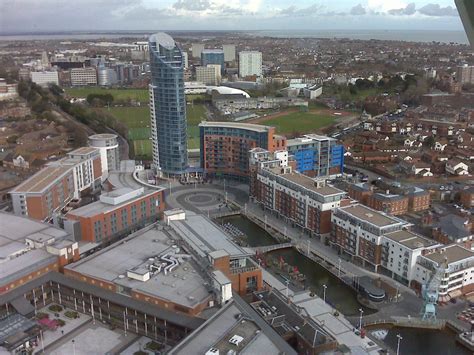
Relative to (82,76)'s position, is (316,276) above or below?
below

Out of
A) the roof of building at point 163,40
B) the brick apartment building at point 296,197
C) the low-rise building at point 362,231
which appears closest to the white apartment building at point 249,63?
the roof of building at point 163,40

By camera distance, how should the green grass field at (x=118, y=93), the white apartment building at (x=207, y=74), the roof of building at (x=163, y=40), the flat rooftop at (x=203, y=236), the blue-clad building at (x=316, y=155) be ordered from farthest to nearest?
the white apartment building at (x=207, y=74) < the green grass field at (x=118, y=93) < the roof of building at (x=163, y=40) < the blue-clad building at (x=316, y=155) < the flat rooftop at (x=203, y=236)

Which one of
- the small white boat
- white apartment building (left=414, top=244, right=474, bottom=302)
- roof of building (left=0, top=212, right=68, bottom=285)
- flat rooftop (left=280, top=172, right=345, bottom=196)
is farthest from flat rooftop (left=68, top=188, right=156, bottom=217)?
white apartment building (left=414, top=244, right=474, bottom=302)

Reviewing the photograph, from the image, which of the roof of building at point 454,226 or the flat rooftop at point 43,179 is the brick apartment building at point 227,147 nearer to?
the flat rooftop at point 43,179

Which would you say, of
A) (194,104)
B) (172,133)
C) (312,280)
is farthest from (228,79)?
(312,280)

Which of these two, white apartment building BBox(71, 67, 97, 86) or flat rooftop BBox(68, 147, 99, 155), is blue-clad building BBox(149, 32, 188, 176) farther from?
white apartment building BBox(71, 67, 97, 86)

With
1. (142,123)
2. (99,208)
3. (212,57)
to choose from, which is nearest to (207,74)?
(212,57)

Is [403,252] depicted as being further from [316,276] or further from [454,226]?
A: [454,226]
